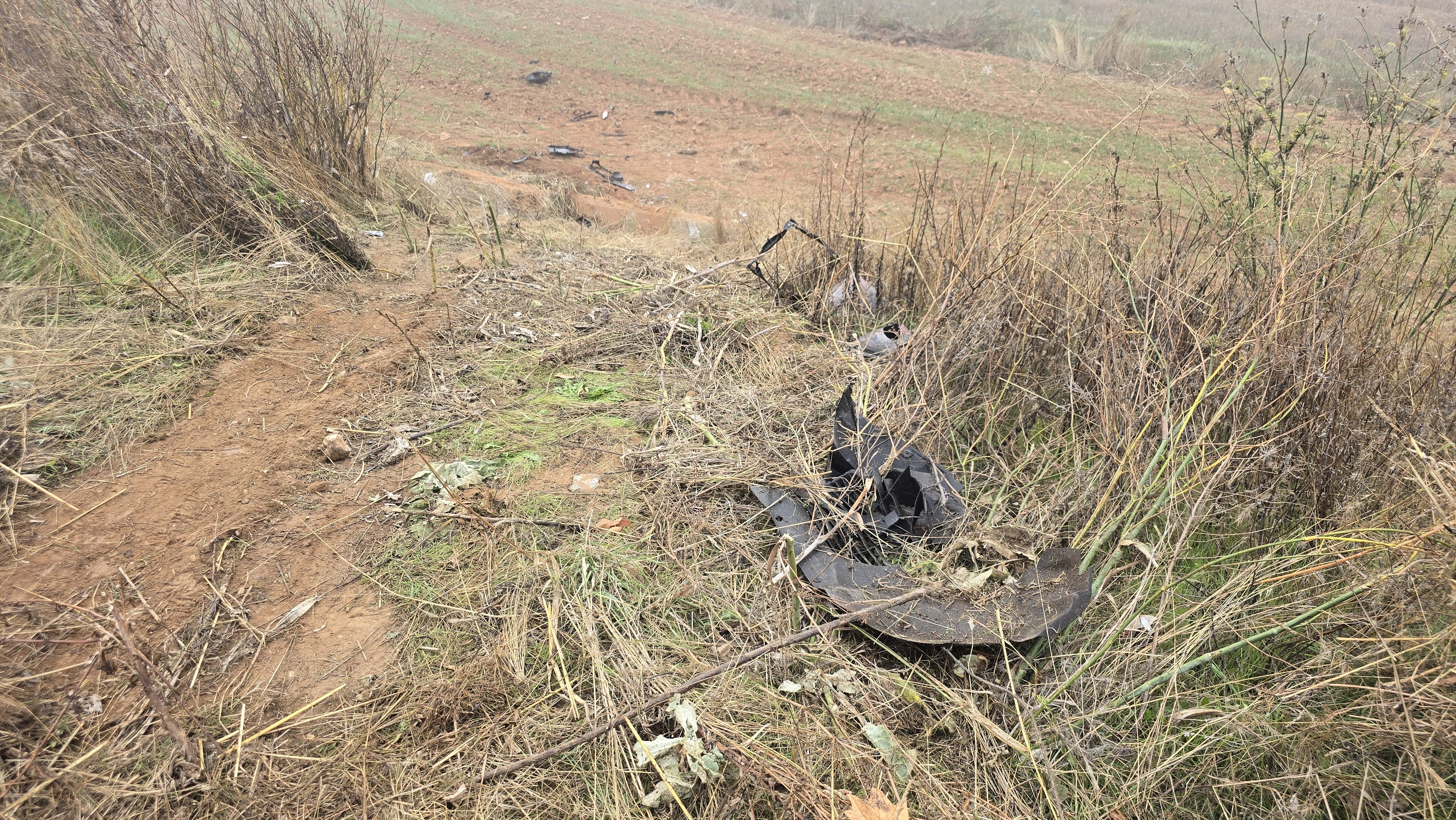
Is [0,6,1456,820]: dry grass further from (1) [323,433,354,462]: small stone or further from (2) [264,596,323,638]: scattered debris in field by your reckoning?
(1) [323,433,354,462]: small stone

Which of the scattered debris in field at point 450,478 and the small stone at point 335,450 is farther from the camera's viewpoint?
the small stone at point 335,450

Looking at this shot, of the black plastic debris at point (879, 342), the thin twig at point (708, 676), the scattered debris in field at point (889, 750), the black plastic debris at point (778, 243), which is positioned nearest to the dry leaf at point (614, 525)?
the thin twig at point (708, 676)

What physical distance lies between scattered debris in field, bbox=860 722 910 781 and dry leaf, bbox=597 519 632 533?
1.01m

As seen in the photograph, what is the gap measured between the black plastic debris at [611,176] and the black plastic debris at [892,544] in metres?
6.48

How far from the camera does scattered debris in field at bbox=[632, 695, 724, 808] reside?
163 cm

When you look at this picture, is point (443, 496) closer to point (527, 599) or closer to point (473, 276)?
point (527, 599)

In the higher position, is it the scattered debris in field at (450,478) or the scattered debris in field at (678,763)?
the scattered debris in field at (450,478)

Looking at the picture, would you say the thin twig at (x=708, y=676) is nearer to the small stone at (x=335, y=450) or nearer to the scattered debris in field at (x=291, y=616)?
the scattered debris in field at (x=291, y=616)

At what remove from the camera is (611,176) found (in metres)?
8.57

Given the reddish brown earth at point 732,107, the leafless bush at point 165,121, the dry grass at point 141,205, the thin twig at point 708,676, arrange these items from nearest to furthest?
1. the thin twig at point 708,676
2. the dry grass at point 141,205
3. the leafless bush at point 165,121
4. the reddish brown earth at point 732,107

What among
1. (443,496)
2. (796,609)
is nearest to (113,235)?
(443,496)

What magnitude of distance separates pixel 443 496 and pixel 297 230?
88.9 inches

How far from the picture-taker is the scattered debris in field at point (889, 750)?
1.71m

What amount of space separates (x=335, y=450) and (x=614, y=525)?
1.13 m
